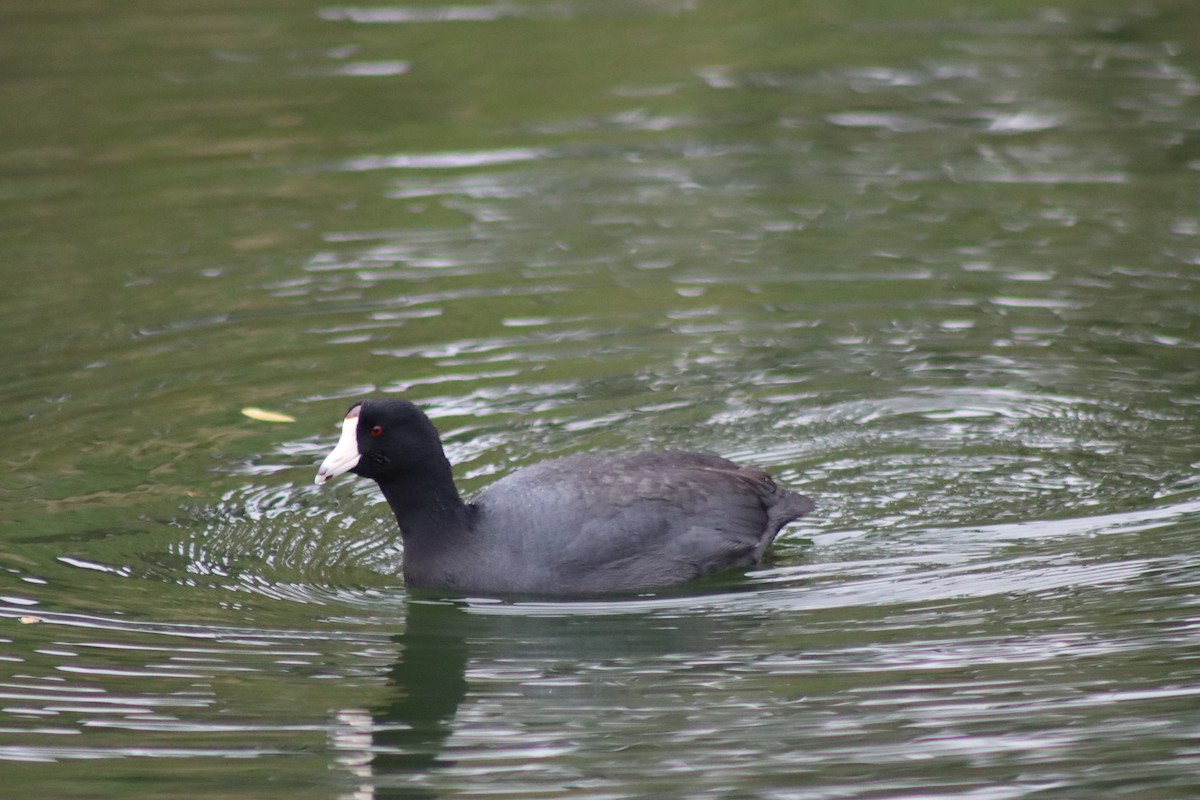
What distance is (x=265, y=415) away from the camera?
8891mm

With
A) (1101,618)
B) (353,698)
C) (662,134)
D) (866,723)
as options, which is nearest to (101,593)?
(353,698)

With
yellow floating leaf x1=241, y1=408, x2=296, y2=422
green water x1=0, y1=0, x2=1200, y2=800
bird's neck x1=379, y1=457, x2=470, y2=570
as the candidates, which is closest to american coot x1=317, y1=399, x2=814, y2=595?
bird's neck x1=379, y1=457, x2=470, y2=570

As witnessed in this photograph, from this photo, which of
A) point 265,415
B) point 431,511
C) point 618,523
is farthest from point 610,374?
point 431,511

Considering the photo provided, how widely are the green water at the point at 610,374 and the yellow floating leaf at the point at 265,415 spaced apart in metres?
0.07

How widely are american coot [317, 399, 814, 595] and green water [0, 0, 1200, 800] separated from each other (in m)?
0.14

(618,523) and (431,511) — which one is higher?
(431,511)

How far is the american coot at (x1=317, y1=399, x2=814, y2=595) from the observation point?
22.9 feet

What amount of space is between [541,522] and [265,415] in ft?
7.80

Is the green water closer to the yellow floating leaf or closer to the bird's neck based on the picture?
the yellow floating leaf

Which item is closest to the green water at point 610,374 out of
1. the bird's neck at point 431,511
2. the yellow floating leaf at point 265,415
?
the yellow floating leaf at point 265,415

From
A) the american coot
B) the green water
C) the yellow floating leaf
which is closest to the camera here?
the green water

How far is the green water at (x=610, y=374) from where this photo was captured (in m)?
5.79

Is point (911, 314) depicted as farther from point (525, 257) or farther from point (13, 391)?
point (13, 391)

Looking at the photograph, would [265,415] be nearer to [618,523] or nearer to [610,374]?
[610,374]
